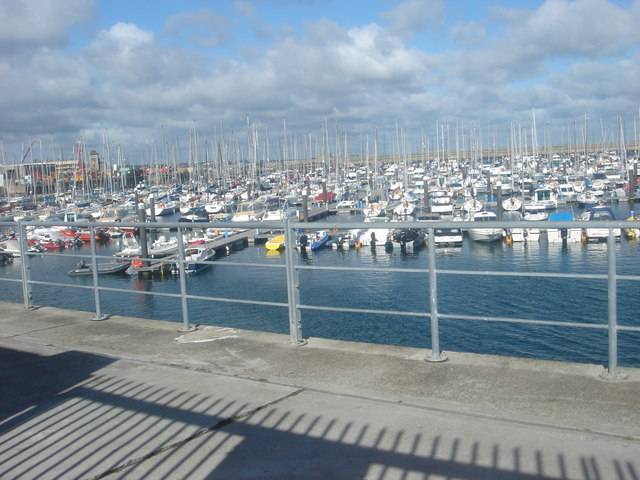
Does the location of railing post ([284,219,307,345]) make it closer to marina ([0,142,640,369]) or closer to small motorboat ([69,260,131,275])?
marina ([0,142,640,369])

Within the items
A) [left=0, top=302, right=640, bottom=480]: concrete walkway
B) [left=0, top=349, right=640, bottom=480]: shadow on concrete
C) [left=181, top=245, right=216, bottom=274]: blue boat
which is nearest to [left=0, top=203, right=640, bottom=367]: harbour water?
[left=181, top=245, right=216, bottom=274]: blue boat

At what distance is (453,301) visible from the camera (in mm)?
25625

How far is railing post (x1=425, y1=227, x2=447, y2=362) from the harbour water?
1173 centimetres

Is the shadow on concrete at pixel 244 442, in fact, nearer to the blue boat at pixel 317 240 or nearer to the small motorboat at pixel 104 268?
the blue boat at pixel 317 240

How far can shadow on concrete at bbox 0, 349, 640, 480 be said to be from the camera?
12.5 ft

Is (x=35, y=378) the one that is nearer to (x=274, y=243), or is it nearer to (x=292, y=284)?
(x=292, y=284)

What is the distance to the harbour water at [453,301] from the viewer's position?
22469 millimetres

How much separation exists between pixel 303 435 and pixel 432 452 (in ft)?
2.98

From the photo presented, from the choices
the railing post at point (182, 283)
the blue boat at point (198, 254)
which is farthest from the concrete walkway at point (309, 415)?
the blue boat at point (198, 254)

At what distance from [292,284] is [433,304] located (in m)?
1.49

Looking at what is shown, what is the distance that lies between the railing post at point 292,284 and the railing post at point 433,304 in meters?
1.43

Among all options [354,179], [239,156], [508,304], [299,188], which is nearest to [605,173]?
[354,179]

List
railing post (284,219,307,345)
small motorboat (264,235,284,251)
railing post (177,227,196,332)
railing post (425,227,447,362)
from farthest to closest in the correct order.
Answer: small motorboat (264,235,284,251)
railing post (177,227,196,332)
railing post (284,219,307,345)
railing post (425,227,447,362)

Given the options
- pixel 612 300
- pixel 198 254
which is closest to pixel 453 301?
pixel 198 254
